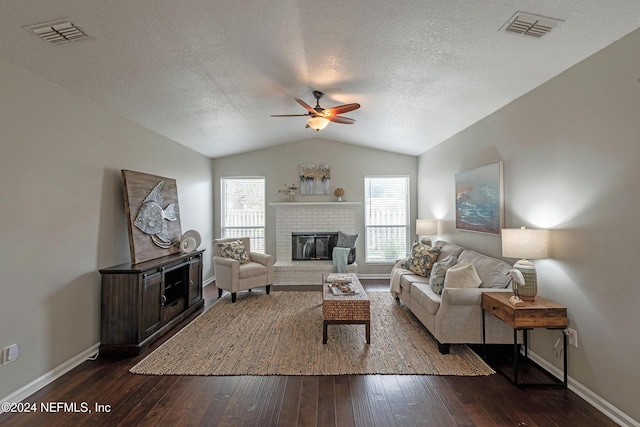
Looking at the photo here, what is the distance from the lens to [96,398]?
88.2 inches

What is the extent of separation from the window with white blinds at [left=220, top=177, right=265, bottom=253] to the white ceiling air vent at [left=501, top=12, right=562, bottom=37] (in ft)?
16.5

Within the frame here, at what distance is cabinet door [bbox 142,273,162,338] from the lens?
3.02 metres

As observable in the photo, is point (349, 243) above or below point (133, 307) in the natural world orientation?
above

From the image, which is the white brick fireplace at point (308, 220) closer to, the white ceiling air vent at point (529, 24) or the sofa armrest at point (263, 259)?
the sofa armrest at point (263, 259)

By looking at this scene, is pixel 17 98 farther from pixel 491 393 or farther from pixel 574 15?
→ pixel 491 393

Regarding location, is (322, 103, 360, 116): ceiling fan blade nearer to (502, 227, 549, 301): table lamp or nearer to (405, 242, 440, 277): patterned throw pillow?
(502, 227, 549, 301): table lamp

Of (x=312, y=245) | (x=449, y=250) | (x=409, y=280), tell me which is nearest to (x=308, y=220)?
(x=312, y=245)

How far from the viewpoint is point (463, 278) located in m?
3.02

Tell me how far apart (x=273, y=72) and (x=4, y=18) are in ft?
6.51

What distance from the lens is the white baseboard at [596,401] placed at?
1912 mm

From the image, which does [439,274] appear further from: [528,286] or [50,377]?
[50,377]

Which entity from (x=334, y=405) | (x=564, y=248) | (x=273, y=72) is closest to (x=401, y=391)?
(x=334, y=405)

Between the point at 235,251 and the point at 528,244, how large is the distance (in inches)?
162

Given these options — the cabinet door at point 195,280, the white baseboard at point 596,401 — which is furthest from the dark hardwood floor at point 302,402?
the cabinet door at point 195,280
